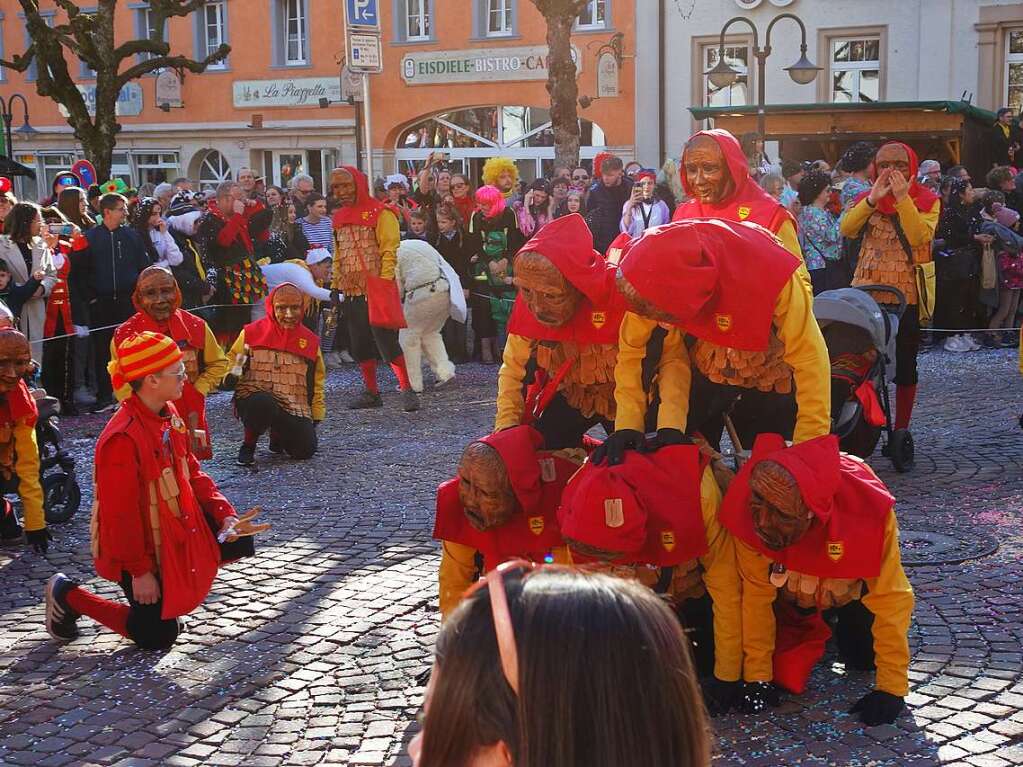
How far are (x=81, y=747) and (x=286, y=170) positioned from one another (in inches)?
926

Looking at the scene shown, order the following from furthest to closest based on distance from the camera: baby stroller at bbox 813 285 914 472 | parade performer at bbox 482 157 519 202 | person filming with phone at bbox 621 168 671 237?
parade performer at bbox 482 157 519 202 → person filming with phone at bbox 621 168 671 237 → baby stroller at bbox 813 285 914 472

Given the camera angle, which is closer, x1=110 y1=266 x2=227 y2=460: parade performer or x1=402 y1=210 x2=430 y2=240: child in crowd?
x1=110 y1=266 x2=227 y2=460: parade performer

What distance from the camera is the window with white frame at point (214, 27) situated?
34.4 metres

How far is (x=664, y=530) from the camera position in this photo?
4531mm

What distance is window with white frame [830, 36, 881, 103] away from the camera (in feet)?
86.0

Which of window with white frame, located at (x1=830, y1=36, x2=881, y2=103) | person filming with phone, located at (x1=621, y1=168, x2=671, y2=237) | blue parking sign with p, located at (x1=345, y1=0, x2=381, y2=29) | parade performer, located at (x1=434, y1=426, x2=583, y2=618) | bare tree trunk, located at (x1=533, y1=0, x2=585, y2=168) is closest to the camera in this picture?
parade performer, located at (x1=434, y1=426, x2=583, y2=618)

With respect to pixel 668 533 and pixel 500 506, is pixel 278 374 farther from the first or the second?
pixel 668 533

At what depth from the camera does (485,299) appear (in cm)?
1387

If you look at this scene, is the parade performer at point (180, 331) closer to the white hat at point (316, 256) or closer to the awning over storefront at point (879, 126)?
the white hat at point (316, 256)

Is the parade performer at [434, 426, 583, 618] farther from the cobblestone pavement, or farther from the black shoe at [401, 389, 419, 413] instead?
the black shoe at [401, 389, 419, 413]

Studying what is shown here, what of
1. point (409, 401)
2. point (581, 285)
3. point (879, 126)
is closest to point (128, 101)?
point (879, 126)

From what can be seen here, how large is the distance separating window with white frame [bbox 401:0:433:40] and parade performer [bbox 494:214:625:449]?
2721 centimetres

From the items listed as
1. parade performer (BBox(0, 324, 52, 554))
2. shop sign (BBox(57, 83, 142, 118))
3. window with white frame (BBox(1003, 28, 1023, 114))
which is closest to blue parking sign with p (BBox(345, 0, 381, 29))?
parade performer (BBox(0, 324, 52, 554))

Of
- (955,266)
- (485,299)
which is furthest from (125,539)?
(955,266)
